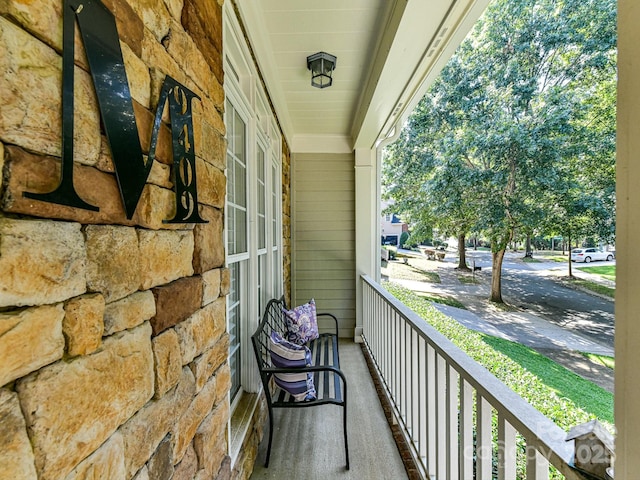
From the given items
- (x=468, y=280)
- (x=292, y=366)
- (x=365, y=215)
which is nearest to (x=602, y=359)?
(x=292, y=366)

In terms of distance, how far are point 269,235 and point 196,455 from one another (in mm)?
1940

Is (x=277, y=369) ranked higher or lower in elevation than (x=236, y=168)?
lower

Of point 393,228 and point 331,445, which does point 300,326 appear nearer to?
point 331,445

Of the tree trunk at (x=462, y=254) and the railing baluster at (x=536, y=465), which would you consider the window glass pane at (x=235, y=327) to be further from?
the tree trunk at (x=462, y=254)

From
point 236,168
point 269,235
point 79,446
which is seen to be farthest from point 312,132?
point 79,446

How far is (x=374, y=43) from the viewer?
6.86 feet

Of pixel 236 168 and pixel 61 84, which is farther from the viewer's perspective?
pixel 236 168

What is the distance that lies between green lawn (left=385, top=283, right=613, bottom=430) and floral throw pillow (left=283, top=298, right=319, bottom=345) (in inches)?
50.7

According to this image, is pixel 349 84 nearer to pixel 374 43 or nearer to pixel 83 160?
pixel 374 43

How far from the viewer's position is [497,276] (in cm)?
248

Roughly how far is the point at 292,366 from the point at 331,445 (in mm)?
678

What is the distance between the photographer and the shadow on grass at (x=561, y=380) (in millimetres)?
1158

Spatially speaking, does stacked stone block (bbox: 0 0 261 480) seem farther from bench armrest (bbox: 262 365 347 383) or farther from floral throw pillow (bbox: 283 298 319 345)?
floral throw pillow (bbox: 283 298 319 345)

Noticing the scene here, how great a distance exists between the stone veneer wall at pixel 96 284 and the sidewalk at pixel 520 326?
3.94ft
